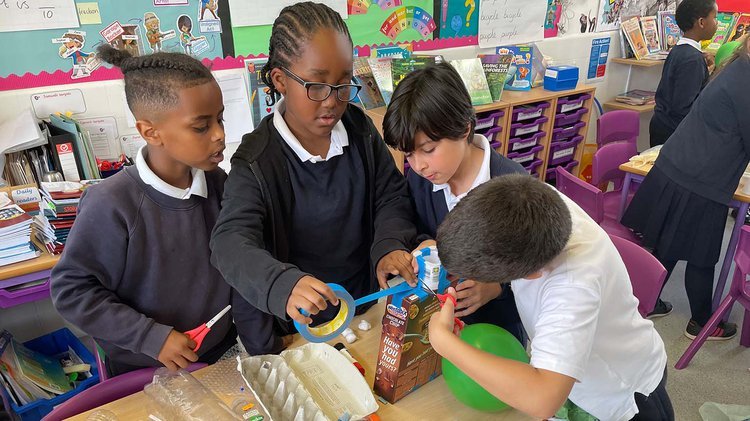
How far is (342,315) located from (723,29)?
460cm

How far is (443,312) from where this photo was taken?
0.87 metres

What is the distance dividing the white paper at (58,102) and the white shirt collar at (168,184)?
1.08m

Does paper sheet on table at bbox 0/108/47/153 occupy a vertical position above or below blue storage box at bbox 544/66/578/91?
above

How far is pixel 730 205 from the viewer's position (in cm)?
209

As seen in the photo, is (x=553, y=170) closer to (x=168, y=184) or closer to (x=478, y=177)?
(x=478, y=177)

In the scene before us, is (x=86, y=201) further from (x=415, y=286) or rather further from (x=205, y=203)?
(x=415, y=286)

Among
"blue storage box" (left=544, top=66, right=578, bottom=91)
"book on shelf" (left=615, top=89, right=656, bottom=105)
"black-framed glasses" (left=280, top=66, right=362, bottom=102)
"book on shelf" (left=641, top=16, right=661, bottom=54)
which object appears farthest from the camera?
"book on shelf" (left=641, top=16, right=661, bottom=54)

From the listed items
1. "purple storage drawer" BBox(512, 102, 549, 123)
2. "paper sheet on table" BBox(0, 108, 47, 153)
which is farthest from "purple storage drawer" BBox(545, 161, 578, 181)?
"paper sheet on table" BBox(0, 108, 47, 153)

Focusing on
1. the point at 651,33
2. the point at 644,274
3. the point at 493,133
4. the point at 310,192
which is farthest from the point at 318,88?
the point at 651,33

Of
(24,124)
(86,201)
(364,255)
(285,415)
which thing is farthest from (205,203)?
(24,124)

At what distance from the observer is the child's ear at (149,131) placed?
1.10m

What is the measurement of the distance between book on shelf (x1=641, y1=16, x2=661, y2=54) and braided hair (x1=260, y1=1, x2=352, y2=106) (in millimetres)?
3942

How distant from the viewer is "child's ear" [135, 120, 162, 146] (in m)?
1.10

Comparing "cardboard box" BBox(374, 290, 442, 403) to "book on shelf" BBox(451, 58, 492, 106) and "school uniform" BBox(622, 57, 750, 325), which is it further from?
"book on shelf" BBox(451, 58, 492, 106)
